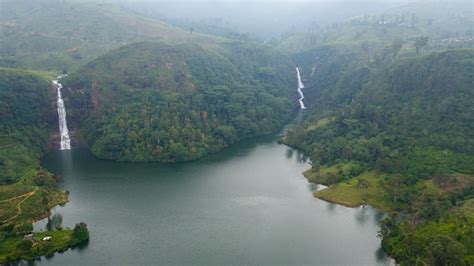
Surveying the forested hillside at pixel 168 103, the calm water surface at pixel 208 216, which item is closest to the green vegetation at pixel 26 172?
the calm water surface at pixel 208 216

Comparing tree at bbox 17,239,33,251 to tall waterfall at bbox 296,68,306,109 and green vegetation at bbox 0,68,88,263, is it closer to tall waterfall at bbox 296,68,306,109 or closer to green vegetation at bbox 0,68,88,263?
green vegetation at bbox 0,68,88,263

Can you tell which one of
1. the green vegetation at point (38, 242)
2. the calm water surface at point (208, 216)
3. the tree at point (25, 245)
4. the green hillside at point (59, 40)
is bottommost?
the calm water surface at point (208, 216)

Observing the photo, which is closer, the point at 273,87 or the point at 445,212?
the point at 445,212

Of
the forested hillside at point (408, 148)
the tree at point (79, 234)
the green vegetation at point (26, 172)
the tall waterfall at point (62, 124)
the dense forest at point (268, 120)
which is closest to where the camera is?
the green vegetation at point (26, 172)

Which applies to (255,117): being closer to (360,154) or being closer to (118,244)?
(360,154)

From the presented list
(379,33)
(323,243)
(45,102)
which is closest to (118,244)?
(323,243)

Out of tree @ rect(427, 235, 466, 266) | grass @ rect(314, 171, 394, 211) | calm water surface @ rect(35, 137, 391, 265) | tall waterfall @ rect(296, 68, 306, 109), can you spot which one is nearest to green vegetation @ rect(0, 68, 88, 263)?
calm water surface @ rect(35, 137, 391, 265)

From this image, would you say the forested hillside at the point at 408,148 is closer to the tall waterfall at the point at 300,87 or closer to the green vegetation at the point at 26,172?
the tall waterfall at the point at 300,87
